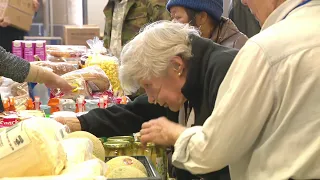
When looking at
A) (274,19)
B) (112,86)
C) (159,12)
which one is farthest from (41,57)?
(274,19)

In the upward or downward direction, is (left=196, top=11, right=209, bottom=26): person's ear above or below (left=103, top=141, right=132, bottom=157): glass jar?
above

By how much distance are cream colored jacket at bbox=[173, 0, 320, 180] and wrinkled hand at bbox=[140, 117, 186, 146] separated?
22cm

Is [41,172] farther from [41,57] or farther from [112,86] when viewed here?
[41,57]

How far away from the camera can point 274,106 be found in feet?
4.23

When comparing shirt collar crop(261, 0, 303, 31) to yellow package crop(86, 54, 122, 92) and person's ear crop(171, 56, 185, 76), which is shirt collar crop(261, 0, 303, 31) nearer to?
person's ear crop(171, 56, 185, 76)

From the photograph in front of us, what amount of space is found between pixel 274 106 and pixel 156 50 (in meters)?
0.67

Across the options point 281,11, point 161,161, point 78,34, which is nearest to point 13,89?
point 161,161

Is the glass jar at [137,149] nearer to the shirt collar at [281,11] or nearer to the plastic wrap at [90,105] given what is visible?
the plastic wrap at [90,105]

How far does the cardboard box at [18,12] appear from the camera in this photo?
456 cm

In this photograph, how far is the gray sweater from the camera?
8.57 ft

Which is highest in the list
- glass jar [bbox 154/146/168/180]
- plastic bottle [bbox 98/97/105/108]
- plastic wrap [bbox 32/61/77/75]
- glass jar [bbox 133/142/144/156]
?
plastic wrap [bbox 32/61/77/75]

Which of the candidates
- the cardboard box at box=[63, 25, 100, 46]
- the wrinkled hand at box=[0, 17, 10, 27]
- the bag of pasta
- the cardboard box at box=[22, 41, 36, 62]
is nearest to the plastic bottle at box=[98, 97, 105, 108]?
the bag of pasta

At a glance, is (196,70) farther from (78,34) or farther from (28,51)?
(78,34)

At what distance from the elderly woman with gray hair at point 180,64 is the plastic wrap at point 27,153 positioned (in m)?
0.76
